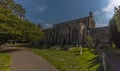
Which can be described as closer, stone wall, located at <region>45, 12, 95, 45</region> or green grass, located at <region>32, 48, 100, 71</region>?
green grass, located at <region>32, 48, 100, 71</region>

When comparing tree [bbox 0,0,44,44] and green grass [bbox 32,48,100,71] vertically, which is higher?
tree [bbox 0,0,44,44]

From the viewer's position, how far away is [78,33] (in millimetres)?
64688

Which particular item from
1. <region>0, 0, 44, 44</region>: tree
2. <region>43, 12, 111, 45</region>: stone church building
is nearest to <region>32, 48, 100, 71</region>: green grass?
<region>0, 0, 44, 44</region>: tree

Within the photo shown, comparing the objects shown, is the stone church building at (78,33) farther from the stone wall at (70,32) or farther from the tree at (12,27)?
the tree at (12,27)

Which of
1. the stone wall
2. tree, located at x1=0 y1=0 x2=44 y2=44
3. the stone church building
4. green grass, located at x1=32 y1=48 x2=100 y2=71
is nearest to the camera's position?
green grass, located at x1=32 y1=48 x2=100 y2=71

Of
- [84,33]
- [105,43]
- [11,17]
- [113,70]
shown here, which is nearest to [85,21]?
[84,33]

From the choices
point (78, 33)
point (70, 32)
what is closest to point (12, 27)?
point (78, 33)

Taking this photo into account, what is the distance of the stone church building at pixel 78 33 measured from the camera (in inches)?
2518

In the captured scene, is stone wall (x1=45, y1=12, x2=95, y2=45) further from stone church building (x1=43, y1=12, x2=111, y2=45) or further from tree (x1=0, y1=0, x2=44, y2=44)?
tree (x1=0, y1=0, x2=44, y2=44)

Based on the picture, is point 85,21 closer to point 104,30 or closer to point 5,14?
point 104,30

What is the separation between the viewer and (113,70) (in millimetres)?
20609

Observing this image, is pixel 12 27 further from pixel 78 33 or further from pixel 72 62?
pixel 78 33

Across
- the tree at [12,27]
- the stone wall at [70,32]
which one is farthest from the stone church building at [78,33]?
the tree at [12,27]

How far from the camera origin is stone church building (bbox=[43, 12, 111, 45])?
64.0 m
